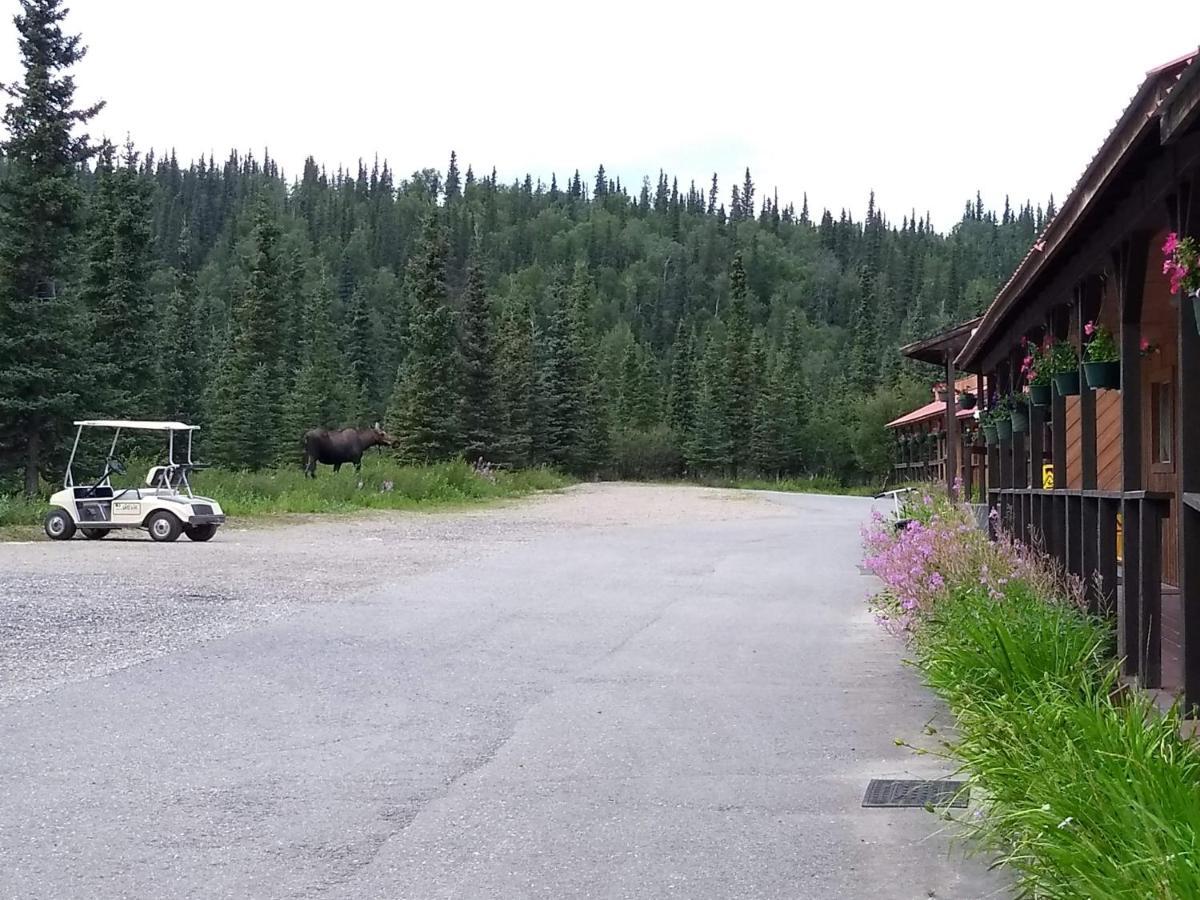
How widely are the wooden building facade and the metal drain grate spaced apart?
996 mm

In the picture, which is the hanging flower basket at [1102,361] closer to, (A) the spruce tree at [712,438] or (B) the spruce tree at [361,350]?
(A) the spruce tree at [712,438]

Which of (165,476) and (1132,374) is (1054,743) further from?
(165,476)

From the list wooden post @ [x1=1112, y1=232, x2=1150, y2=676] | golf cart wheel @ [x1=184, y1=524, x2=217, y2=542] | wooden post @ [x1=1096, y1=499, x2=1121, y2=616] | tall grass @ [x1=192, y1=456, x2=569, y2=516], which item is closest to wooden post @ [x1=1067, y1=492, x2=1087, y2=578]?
wooden post @ [x1=1096, y1=499, x2=1121, y2=616]

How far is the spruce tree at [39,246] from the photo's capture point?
22828 mm

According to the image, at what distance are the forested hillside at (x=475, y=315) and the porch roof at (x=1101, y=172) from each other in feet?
63.5

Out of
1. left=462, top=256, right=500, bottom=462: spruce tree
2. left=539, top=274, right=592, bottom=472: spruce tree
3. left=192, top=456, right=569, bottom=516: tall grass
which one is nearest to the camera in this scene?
left=192, top=456, right=569, bottom=516: tall grass

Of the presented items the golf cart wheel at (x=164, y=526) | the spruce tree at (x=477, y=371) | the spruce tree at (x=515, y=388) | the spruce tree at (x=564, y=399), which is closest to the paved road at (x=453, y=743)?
the golf cart wheel at (x=164, y=526)

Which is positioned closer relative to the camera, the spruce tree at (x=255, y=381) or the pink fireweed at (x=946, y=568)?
the pink fireweed at (x=946, y=568)

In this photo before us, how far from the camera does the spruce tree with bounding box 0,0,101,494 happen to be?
22828 mm

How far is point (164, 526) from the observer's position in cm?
1803

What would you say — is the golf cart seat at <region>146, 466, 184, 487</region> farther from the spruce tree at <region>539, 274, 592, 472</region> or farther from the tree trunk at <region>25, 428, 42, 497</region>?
the spruce tree at <region>539, 274, 592, 472</region>

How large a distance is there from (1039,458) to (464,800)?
21.7ft

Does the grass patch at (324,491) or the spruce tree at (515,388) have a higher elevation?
the spruce tree at (515,388)

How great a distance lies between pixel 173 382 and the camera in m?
45.3
